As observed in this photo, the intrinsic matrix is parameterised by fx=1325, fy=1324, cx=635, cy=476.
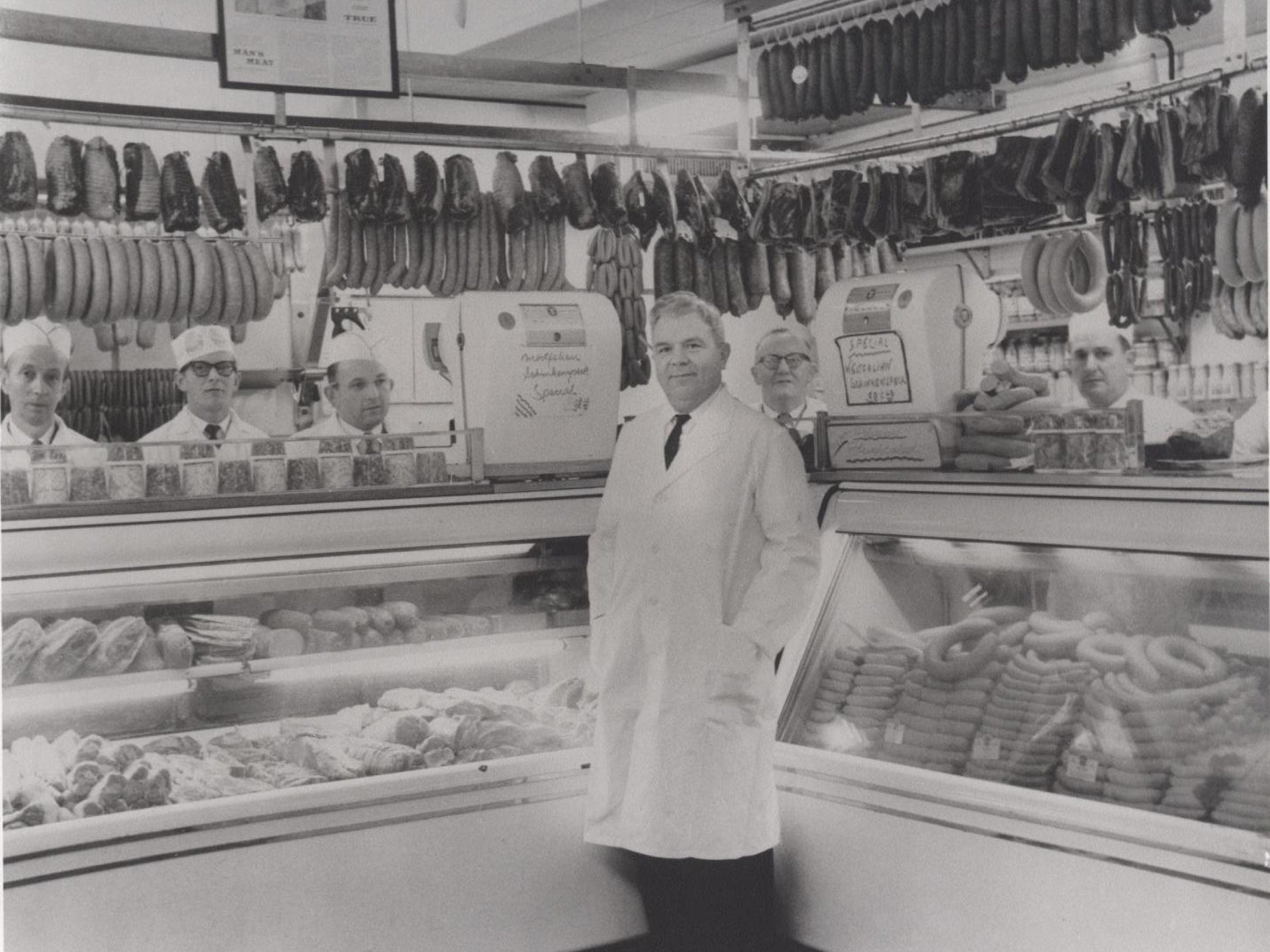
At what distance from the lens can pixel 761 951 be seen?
3.67m

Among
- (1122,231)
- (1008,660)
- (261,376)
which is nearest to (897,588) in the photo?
(1008,660)

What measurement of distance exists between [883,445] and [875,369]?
27 centimetres

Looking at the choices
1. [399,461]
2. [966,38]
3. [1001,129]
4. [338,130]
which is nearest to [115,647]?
[399,461]

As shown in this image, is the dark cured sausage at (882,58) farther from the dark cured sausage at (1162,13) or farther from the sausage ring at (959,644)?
the sausage ring at (959,644)

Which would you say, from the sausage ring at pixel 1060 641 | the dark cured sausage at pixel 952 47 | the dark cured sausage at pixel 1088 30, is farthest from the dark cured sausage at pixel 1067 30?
the sausage ring at pixel 1060 641

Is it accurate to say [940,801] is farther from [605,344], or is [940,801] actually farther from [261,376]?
[261,376]

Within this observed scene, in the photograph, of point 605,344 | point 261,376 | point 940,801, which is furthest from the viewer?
point 261,376

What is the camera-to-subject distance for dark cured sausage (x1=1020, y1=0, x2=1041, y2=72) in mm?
4516

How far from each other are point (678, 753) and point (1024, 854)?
0.90 metres

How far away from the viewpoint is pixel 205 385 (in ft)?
19.5

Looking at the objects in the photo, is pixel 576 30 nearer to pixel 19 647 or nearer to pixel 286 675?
pixel 286 675

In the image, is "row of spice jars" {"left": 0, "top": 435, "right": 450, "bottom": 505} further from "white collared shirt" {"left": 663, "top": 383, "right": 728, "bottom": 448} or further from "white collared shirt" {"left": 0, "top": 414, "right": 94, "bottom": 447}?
"white collared shirt" {"left": 0, "top": 414, "right": 94, "bottom": 447}

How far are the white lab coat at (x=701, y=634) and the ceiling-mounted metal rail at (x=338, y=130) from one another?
1435 millimetres

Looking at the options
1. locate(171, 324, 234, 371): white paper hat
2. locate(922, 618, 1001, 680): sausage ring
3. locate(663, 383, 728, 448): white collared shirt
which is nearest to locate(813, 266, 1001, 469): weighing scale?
locate(922, 618, 1001, 680): sausage ring
